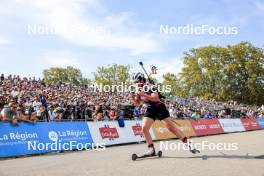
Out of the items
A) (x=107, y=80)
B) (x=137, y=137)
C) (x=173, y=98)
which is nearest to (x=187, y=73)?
(x=107, y=80)

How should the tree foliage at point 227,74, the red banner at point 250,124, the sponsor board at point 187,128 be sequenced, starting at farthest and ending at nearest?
the tree foliage at point 227,74
the red banner at point 250,124
the sponsor board at point 187,128

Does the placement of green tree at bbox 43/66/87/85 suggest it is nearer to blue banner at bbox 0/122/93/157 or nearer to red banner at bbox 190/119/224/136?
red banner at bbox 190/119/224/136

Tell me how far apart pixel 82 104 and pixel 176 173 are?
46.7ft

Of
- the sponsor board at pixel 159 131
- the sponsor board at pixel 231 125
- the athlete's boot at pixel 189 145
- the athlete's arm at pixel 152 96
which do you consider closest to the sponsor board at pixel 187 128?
the sponsor board at pixel 159 131

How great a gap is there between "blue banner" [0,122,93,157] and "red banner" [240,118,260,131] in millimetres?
22393

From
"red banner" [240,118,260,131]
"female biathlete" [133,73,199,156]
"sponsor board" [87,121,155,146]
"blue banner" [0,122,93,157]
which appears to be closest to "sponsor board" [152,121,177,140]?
"sponsor board" [87,121,155,146]

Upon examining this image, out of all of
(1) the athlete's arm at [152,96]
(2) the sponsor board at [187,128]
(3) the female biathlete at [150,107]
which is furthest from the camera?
(2) the sponsor board at [187,128]

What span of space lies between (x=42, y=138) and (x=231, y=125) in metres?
21.9

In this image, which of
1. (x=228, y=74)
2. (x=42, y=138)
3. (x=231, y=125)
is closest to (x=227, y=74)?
(x=228, y=74)

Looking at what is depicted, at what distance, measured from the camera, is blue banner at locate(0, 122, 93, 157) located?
1410cm

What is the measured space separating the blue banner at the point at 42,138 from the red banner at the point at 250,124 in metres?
22.4

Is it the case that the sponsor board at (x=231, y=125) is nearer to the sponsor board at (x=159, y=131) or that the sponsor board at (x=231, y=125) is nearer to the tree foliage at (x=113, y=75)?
the sponsor board at (x=159, y=131)

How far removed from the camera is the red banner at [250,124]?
120 feet

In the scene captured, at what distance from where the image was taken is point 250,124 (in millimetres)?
37906
